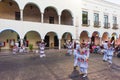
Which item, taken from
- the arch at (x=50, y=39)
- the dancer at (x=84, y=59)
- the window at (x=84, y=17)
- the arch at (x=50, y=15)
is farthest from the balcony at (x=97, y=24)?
the dancer at (x=84, y=59)

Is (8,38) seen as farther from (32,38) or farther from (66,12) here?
(66,12)

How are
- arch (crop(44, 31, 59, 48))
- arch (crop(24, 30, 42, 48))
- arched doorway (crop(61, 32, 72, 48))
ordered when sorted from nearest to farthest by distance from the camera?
1. arch (crop(24, 30, 42, 48))
2. arch (crop(44, 31, 59, 48))
3. arched doorway (crop(61, 32, 72, 48))

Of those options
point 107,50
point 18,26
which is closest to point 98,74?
point 107,50

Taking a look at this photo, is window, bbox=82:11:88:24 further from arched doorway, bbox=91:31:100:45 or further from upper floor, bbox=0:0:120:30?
arched doorway, bbox=91:31:100:45

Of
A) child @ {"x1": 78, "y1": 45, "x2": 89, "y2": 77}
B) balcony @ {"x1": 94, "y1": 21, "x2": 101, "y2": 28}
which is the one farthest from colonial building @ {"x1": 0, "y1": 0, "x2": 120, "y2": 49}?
child @ {"x1": 78, "y1": 45, "x2": 89, "y2": 77}

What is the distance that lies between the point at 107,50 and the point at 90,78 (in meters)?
5.94

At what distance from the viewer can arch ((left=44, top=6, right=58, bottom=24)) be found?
31703mm

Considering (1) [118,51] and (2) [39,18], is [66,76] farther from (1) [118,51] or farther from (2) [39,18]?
(2) [39,18]

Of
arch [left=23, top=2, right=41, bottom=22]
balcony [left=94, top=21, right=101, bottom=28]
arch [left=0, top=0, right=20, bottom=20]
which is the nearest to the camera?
arch [left=0, top=0, right=20, bottom=20]

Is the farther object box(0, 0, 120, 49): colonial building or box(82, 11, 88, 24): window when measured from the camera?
box(82, 11, 88, 24): window

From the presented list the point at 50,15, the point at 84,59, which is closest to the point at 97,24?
the point at 50,15

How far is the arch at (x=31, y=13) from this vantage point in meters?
28.8

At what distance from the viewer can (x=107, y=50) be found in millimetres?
16859

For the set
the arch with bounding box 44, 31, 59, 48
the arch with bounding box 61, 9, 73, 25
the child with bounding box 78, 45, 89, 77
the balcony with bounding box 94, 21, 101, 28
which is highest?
the arch with bounding box 61, 9, 73, 25
